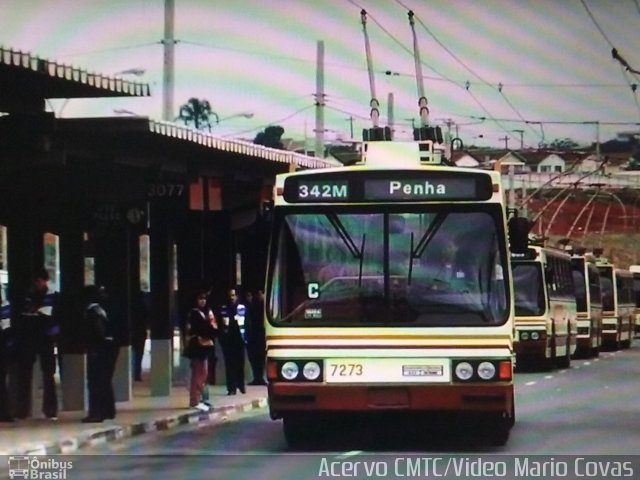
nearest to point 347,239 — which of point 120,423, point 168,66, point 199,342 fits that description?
point 120,423

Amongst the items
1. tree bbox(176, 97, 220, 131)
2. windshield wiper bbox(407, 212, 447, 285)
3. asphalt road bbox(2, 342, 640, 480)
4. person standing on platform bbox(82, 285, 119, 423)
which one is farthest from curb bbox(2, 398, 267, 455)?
tree bbox(176, 97, 220, 131)

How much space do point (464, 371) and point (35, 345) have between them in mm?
6448

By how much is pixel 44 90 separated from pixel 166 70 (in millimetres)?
15158

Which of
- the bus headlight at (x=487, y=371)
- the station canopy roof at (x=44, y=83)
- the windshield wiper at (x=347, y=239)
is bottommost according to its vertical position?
the bus headlight at (x=487, y=371)

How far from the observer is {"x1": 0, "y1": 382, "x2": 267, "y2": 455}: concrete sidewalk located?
49.6ft

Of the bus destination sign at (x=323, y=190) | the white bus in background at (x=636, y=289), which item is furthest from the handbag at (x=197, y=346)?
the white bus in background at (x=636, y=289)

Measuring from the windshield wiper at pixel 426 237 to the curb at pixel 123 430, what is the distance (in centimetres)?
394

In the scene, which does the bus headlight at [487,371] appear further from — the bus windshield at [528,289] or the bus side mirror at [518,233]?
the bus windshield at [528,289]

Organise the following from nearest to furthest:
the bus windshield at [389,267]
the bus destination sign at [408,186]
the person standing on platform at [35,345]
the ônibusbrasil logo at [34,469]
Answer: the ônibusbrasil logo at [34,469], the bus windshield at [389,267], the bus destination sign at [408,186], the person standing on platform at [35,345]

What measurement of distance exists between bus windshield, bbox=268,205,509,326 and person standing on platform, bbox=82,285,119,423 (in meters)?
4.16

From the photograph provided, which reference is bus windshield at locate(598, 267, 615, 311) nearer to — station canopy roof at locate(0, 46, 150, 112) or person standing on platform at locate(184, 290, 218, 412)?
person standing on platform at locate(184, 290, 218, 412)

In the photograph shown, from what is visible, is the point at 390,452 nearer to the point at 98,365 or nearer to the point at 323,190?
the point at 323,190

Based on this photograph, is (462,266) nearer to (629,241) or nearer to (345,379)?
(345,379)

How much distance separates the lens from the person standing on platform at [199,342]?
755 inches
